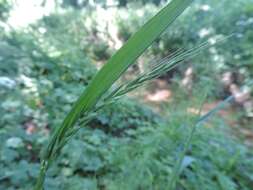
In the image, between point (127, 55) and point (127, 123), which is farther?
point (127, 123)

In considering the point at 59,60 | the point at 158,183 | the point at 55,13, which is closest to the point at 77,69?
the point at 59,60

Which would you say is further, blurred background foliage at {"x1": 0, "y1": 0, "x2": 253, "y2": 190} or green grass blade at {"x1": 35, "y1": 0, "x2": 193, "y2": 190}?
blurred background foliage at {"x1": 0, "y1": 0, "x2": 253, "y2": 190}

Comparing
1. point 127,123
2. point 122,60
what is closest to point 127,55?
point 122,60

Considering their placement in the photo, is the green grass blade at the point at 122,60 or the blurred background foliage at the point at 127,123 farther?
the blurred background foliage at the point at 127,123

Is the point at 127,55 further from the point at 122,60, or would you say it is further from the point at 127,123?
the point at 127,123

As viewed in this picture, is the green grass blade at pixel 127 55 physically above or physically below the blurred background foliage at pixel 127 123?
below

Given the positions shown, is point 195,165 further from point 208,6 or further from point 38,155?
point 208,6

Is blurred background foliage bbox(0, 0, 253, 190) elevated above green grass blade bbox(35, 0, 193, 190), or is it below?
above

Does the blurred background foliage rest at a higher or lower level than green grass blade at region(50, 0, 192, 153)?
higher
